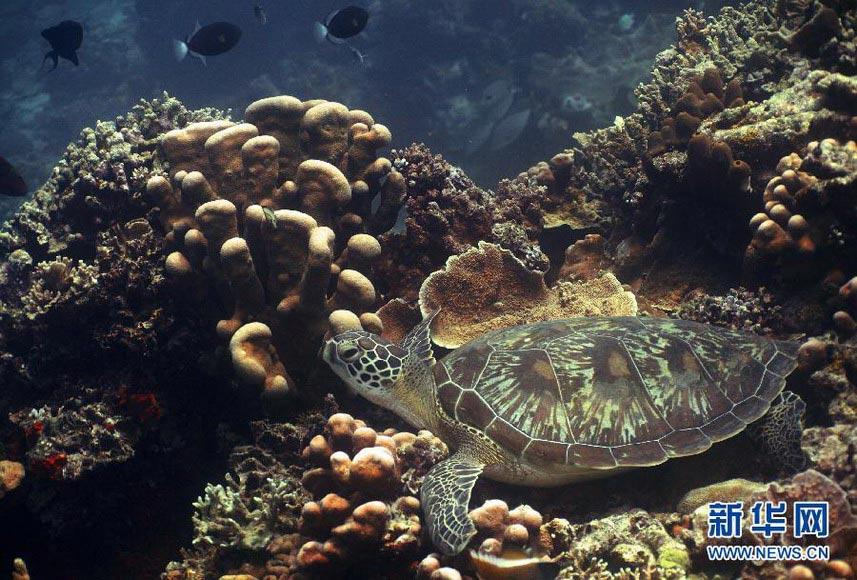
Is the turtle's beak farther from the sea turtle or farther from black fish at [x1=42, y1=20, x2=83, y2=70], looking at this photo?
black fish at [x1=42, y1=20, x2=83, y2=70]

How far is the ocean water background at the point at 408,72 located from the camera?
47.7 feet

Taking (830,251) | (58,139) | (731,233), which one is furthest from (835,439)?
(58,139)

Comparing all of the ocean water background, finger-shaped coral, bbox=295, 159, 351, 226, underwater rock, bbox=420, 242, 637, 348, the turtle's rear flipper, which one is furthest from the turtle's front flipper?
the ocean water background

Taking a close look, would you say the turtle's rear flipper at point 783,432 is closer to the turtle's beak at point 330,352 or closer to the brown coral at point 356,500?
the brown coral at point 356,500

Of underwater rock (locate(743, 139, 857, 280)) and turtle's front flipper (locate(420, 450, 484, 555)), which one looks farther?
underwater rock (locate(743, 139, 857, 280))

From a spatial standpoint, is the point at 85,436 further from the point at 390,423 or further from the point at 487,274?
the point at 487,274

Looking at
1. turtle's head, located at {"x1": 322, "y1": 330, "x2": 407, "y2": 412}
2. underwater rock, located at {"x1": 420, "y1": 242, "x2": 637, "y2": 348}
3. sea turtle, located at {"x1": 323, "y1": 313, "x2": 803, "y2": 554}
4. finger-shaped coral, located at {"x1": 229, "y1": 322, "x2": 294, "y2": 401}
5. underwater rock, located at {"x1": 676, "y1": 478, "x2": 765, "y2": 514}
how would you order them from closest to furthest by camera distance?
1. underwater rock, located at {"x1": 676, "y1": 478, "x2": 765, "y2": 514}
2. sea turtle, located at {"x1": 323, "y1": 313, "x2": 803, "y2": 554}
3. turtle's head, located at {"x1": 322, "y1": 330, "x2": 407, "y2": 412}
4. finger-shaped coral, located at {"x1": 229, "y1": 322, "x2": 294, "y2": 401}
5. underwater rock, located at {"x1": 420, "y1": 242, "x2": 637, "y2": 348}

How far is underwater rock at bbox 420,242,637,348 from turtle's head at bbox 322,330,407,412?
2.61 ft

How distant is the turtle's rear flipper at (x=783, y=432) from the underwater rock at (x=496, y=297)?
134cm

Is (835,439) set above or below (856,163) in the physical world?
below

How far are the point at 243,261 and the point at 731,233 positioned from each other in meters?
4.02

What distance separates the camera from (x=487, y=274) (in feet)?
13.8

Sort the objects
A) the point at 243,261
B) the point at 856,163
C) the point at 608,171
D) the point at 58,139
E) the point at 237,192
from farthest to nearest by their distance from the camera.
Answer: the point at 58,139
the point at 608,171
the point at 237,192
the point at 243,261
the point at 856,163

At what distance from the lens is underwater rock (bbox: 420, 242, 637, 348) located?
4.05 meters
